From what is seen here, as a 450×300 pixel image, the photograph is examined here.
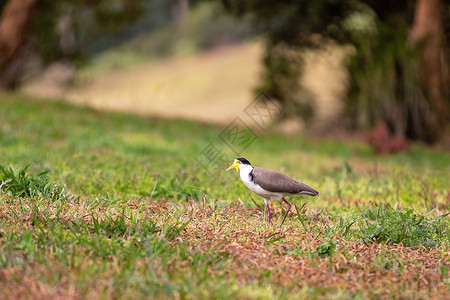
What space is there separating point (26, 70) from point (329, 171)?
396 inches

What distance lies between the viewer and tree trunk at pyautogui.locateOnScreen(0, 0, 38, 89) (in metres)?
13.5

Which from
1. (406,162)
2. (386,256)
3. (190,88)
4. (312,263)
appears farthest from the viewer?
(190,88)

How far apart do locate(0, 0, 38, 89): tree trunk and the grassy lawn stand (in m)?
7.20

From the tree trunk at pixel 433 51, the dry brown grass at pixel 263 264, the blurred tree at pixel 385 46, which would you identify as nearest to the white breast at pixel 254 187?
the dry brown grass at pixel 263 264

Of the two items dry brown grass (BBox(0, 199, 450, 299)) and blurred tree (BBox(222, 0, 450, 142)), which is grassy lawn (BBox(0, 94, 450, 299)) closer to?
dry brown grass (BBox(0, 199, 450, 299))

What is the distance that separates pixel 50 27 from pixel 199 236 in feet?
41.2

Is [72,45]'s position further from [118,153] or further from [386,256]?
[386,256]

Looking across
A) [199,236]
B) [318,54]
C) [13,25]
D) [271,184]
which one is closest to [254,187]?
[271,184]

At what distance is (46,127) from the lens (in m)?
9.95

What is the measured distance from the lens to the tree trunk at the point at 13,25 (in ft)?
44.1

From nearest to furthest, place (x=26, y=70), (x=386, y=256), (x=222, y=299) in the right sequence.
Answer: (x=222, y=299), (x=386, y=256), (x=26, y=70)

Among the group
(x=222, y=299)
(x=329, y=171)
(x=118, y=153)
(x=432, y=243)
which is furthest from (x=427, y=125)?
(x=222, y=299)

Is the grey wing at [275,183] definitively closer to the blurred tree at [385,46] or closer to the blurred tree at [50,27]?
the blurred tree at [385,46]

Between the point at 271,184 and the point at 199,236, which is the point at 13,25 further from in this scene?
the point at 199,236
